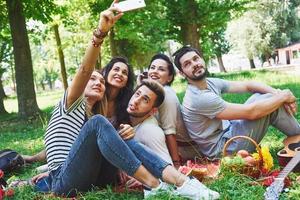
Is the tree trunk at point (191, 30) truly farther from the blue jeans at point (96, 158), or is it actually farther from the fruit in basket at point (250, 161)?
the blue jeans at point (96, 158)

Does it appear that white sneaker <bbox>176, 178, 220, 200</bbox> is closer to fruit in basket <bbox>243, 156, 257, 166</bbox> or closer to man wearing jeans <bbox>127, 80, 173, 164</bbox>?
fruit in basket <bbox>243, 156, 257, 166</bbox>

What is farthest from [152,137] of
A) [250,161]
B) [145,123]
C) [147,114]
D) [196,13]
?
[196,13]

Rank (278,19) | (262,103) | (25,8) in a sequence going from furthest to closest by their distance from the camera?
(278,19)
(25,8)
(262,103)

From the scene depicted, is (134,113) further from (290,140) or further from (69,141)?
(290,140)

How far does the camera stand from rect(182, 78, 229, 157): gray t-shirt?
5035mm

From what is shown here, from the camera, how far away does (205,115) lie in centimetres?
516

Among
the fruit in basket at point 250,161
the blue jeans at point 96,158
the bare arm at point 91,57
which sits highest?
the bare arm at point 91,57

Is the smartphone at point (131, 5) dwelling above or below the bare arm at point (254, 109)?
above

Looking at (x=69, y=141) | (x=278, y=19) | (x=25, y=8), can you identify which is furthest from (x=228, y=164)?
(x=278, y=19)

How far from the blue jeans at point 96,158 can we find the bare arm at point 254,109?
4.13 feet

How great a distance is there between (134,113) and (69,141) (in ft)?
2.83

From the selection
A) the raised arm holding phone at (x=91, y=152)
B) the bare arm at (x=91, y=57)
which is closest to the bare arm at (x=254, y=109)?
the raised arm holding phone at (x=91, y=152)

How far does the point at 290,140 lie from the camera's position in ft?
17.4

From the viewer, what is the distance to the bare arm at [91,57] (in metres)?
3.89
